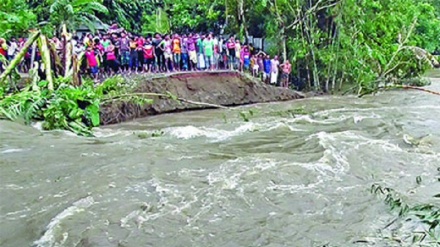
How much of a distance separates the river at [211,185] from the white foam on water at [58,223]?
0.03ft

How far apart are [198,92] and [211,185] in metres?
10.7

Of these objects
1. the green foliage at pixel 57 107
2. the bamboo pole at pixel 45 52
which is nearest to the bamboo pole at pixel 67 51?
the bamboo pole at pixel 45 52

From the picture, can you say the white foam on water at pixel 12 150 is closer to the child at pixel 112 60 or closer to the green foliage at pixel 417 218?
the green foliage at pixel 417 218

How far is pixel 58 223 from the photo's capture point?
611 cm

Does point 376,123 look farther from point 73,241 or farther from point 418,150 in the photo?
point 73,241

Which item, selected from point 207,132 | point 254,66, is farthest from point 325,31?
point 207,132

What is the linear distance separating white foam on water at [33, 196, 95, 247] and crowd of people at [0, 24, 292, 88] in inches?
392

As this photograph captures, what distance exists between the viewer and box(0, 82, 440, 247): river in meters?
5.99

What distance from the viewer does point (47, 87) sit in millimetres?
13578

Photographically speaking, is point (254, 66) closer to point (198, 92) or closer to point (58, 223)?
point (198, 92)

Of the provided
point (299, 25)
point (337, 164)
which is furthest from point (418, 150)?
point (299, 25)

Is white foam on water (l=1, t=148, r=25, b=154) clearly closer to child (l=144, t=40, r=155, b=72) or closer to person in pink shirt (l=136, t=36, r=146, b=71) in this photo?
person in pink shirt (l=136, t=36, r=146, b=71)

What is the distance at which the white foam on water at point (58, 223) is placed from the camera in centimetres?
562

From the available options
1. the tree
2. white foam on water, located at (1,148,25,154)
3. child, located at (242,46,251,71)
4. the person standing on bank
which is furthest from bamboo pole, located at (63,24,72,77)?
the person standing on bank
